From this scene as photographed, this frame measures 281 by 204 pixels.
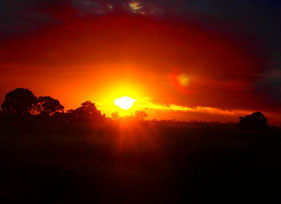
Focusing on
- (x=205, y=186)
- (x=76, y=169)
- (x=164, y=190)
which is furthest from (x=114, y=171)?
(x=205, y=186)

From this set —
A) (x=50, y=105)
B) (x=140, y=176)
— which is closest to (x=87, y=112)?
(x=50, y=105)

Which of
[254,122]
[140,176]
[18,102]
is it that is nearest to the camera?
[140,176]

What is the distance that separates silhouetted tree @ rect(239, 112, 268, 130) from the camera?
3491 cm

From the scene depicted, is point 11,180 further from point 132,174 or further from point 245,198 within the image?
point 245,198

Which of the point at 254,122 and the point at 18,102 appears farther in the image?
the point at 18,102

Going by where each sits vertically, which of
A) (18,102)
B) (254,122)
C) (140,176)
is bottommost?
(140,176)

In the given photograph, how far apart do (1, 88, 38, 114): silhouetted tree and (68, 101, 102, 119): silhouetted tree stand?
18.6 feet

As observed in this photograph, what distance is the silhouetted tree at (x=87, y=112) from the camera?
41438 millimetres

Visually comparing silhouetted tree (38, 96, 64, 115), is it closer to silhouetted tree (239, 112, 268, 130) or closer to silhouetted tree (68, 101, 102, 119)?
silhouetted tree (68, 101, 102, 119)

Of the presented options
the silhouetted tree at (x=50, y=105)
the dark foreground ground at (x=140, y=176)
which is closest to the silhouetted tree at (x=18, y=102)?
the silhouetted tree at (x=50, y=105)

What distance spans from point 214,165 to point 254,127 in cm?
2435

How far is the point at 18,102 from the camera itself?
41.1 metres

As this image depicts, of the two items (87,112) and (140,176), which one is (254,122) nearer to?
(87,112)

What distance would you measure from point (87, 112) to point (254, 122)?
74.9 ft
